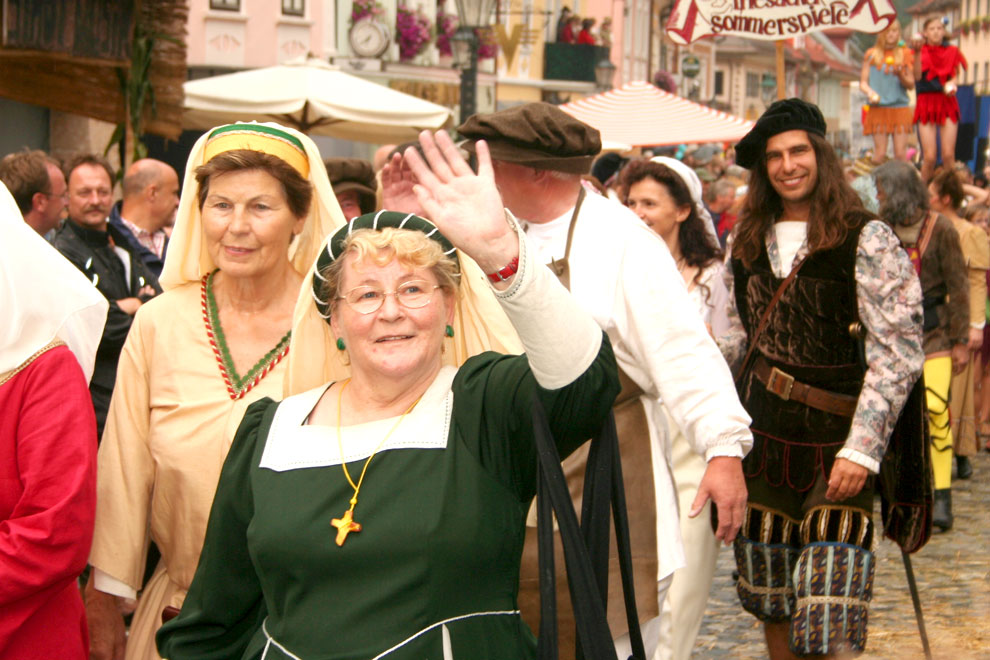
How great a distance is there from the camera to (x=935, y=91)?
640 inches

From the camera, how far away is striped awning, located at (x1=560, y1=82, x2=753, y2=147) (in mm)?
14289

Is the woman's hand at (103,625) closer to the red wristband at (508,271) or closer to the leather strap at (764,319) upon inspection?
the red wristband at (508,271)

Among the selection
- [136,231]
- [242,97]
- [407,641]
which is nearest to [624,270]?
[407,641]

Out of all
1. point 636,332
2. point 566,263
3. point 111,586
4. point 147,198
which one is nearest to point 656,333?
point 636,332

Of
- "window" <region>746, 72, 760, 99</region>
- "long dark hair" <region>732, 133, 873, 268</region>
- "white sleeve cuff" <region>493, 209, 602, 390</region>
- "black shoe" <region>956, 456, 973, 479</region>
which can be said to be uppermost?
"window" <region>746, 72, 760, 99</region>

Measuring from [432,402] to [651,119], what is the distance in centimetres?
1195

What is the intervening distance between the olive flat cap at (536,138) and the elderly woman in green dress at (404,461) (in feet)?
3.07

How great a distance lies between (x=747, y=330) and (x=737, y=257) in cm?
29

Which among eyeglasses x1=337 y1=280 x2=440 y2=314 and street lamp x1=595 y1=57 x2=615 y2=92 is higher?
street lamp x1=595 y1=57 x2=615 y2=92

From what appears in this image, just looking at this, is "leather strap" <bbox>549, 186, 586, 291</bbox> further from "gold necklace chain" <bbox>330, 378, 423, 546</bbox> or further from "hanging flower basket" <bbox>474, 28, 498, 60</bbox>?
"hanging flower basket" <bbox>474, 28, 498, 60</bbox>

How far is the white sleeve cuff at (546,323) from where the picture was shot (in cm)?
262

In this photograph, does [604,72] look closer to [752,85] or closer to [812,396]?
[812,396]

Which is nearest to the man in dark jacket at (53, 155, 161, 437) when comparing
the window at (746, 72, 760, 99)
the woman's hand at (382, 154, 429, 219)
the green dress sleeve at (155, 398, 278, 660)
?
the woman's hand at (382, 154, 429, 219)

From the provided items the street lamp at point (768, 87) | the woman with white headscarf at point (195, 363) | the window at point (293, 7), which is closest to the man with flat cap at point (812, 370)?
the woman with white headscarf at point (195, 363)
